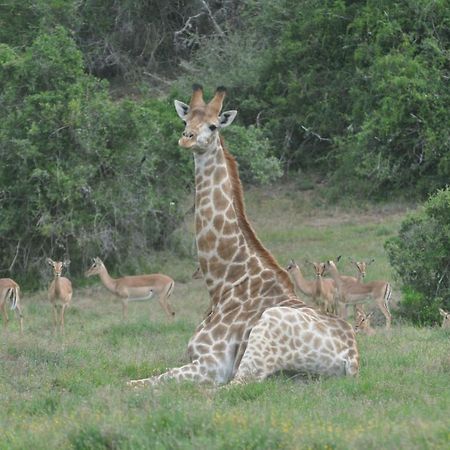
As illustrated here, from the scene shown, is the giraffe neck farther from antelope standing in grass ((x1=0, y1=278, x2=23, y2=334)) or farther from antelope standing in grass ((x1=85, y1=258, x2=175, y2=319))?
antelope standing in grass ((x1=85, y1=258, x2=175, y2=319))

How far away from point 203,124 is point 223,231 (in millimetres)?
Answer: 907

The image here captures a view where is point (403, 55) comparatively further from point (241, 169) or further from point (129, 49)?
point (129, 49)

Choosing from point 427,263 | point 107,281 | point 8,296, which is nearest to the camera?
point 427,263

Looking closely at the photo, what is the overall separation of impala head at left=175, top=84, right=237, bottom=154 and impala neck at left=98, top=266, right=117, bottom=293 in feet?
25.7

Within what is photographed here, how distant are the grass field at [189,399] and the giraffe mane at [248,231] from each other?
3.26 ft

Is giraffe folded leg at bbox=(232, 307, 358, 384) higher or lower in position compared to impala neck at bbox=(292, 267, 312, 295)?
higher

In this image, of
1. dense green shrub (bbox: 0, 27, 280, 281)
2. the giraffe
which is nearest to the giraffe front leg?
the giraffe

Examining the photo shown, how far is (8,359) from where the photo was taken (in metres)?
10.6

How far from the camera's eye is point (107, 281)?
1812cm

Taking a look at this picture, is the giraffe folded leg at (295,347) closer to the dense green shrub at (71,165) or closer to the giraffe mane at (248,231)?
the giraffe mane at (248,231)

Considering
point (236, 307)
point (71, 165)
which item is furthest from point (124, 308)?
point (236, 307)

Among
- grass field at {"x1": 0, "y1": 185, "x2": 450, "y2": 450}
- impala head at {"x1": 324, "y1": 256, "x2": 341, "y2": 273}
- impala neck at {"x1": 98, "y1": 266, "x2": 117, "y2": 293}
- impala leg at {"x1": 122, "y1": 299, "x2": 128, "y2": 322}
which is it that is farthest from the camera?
impala neck at {"x1": 98, "y1": 266, "x2": 117, "y2": 293}

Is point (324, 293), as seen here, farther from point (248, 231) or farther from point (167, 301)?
point (248, 231)

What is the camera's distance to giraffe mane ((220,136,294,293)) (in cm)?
1010
